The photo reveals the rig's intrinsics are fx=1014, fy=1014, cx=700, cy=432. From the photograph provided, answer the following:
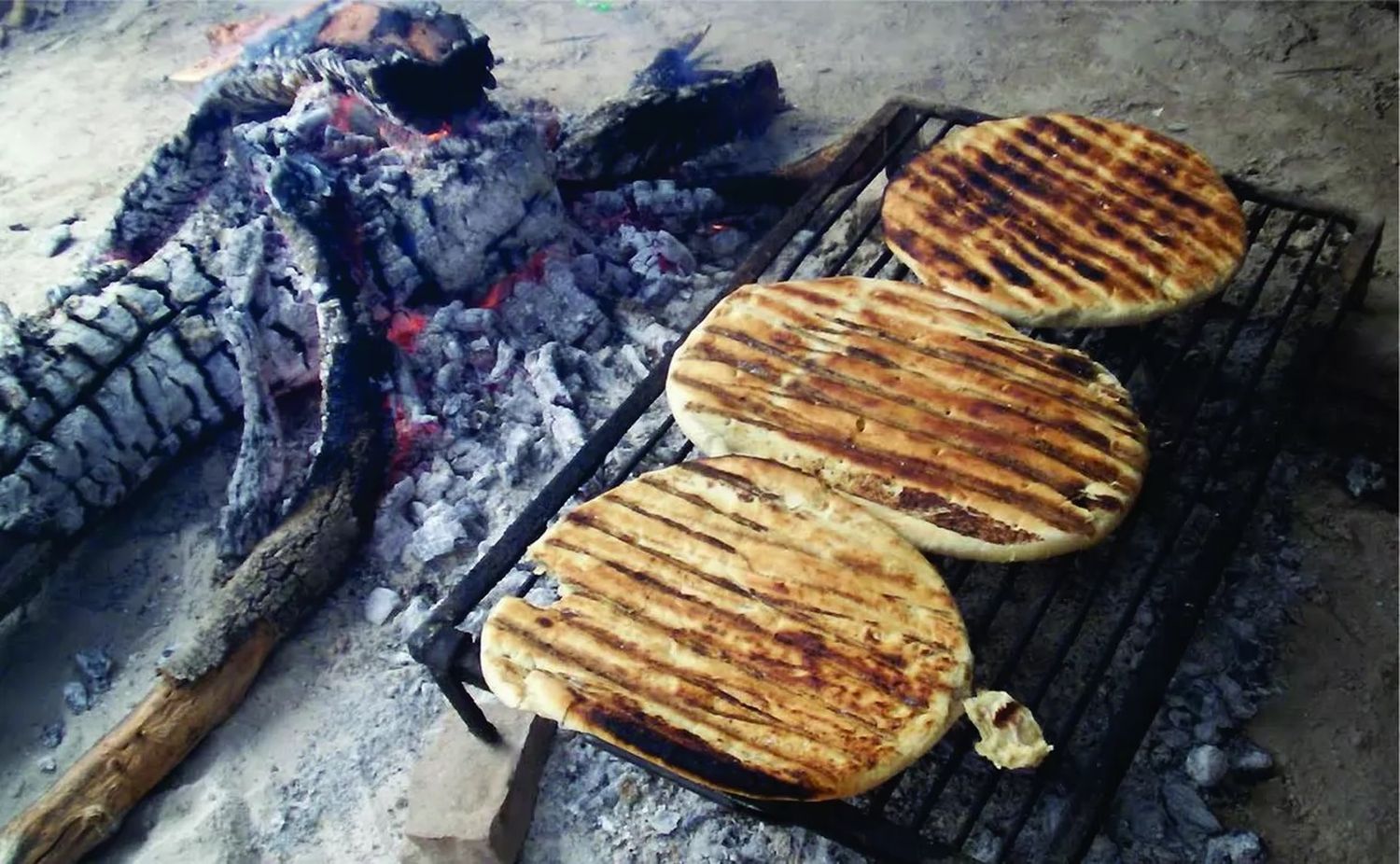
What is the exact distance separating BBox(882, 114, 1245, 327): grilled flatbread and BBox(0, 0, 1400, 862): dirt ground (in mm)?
991

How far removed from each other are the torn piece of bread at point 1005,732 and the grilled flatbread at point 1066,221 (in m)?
1.29

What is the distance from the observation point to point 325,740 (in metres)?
3.24

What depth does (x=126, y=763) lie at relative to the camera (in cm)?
308

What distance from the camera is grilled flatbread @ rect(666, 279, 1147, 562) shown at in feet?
8.24

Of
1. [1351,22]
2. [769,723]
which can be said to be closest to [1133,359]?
[769,723]

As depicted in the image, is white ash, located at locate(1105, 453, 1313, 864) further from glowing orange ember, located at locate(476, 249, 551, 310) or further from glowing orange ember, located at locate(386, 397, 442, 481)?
glowing orange ember, located at locate(476, 249, 551, 310)

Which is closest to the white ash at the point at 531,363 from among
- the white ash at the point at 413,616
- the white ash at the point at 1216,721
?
the white ash at the point at 413,616

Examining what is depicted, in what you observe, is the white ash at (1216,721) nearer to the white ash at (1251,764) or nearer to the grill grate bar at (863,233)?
the white ash at (1251,764)

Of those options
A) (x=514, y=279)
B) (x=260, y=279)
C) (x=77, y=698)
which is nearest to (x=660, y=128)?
(x=514, y=279)

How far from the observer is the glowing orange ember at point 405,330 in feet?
13.3

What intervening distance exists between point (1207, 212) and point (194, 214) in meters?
4.03

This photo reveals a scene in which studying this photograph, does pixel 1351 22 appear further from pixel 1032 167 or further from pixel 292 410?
pixel 292 410

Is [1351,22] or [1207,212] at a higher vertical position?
[1207,212]

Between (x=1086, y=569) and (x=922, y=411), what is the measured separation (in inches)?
37.4
